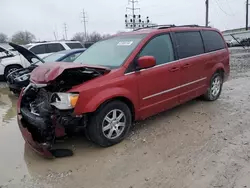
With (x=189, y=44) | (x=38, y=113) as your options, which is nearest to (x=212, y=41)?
(x=189, y=44)

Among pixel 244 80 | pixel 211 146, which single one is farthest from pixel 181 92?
pixel 244 80

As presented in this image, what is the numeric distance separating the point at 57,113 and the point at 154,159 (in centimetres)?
148

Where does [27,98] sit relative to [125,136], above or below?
above

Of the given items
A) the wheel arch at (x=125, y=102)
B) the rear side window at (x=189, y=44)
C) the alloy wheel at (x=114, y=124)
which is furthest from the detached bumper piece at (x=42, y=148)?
the rear side window at (x=189, y=44)

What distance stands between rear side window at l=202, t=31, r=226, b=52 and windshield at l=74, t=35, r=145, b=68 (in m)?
1.97

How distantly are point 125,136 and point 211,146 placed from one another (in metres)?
1.34

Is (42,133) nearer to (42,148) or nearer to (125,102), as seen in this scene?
(42,148)

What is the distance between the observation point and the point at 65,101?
325 cm

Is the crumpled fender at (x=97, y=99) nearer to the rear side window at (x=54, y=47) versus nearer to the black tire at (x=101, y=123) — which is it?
the black tire at (x=101, y=123)

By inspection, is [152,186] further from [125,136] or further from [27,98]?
[27,98]

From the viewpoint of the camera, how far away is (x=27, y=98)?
3945 mm

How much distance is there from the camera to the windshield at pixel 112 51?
13.0 feet

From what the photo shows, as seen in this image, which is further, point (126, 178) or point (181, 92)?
point (181, 92)

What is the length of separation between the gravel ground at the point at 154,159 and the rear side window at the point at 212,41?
5.37 feet
